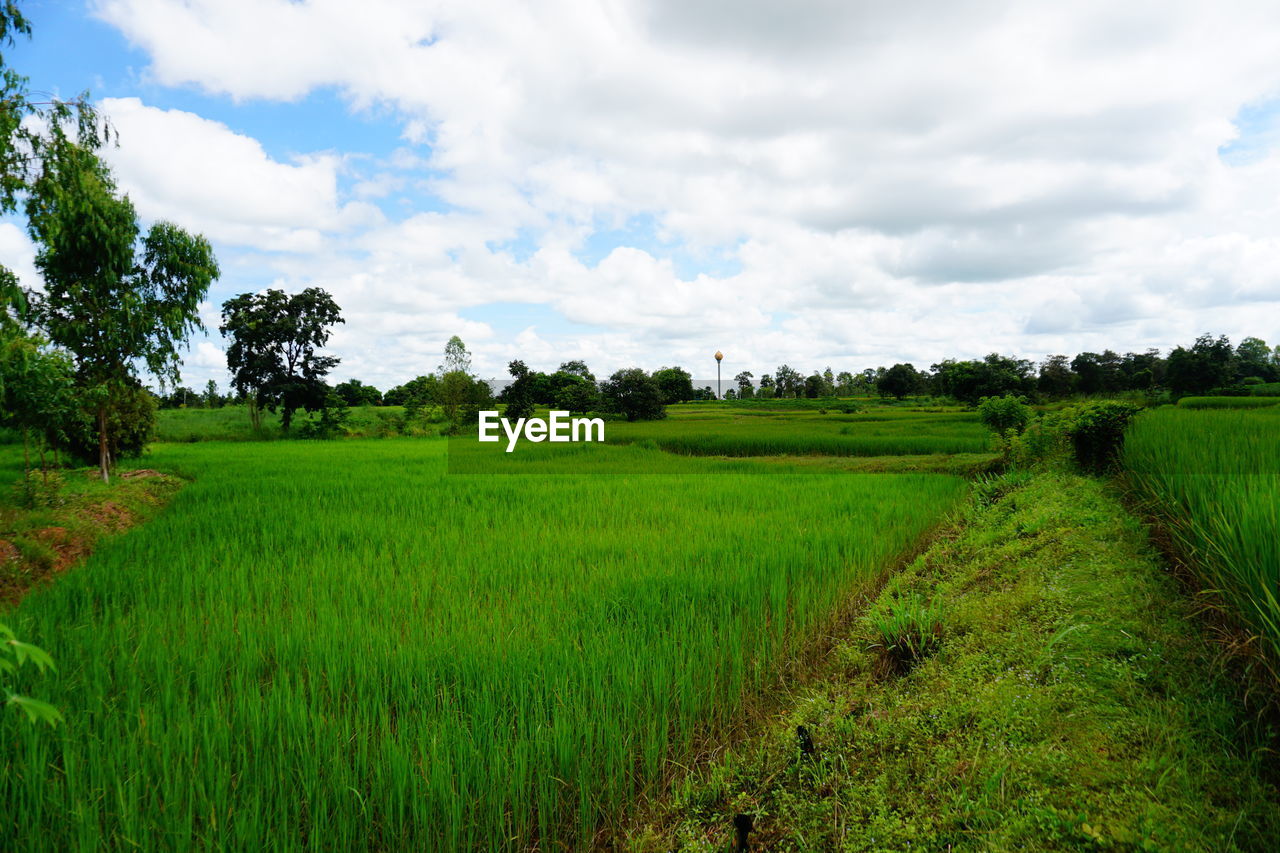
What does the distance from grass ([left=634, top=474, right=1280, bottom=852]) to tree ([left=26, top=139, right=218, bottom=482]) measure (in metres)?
11.8

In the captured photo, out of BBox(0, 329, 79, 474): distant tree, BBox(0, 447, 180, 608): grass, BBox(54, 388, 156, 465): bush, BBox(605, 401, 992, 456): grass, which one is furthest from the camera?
BBox(605, 401, 992, 456): grass

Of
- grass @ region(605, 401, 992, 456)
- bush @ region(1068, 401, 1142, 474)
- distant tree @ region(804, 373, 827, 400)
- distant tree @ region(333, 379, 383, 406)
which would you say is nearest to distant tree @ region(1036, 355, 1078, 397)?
grass @ region(605, 401, 992, 456)


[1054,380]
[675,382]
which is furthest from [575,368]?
[1054,380]

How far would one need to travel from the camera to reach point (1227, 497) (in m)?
3.08

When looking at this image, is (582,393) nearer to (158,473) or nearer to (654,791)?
(158,473)

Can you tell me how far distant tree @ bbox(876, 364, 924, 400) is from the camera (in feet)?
184

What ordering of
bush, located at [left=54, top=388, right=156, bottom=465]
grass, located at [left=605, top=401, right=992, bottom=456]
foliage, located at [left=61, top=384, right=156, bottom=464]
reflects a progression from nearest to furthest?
foliage, located at [left=61, top=384, right=156, bottom=464], bush, located at [left=54, top=388, right=156, bottom=465], grass, located at [left=605, top=401, right=992, bottom=456]

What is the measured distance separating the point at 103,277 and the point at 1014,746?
15.5 metres

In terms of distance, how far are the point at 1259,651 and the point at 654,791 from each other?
7.98 ft

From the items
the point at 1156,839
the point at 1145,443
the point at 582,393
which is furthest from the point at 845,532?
the point at 582,393

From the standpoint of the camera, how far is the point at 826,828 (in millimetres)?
2162

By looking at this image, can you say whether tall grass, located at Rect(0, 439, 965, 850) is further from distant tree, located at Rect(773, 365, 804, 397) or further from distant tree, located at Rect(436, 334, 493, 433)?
distant tree, located at Rect(773, 365, 804, 397)

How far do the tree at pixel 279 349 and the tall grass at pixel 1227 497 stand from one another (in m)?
34.5

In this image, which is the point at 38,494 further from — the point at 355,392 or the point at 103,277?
the point at 355,392
